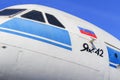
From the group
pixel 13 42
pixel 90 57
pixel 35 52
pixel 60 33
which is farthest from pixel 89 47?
pixel 13 42

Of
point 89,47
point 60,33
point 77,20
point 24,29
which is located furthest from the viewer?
point 77,20

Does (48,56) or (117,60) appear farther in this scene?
(117,60)

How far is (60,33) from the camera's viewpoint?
39.3ft

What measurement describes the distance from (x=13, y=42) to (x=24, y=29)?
810 millimetres

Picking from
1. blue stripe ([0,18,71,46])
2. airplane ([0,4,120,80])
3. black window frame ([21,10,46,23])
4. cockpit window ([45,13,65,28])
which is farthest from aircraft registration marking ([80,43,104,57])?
black window frame ([21,10,46,23])

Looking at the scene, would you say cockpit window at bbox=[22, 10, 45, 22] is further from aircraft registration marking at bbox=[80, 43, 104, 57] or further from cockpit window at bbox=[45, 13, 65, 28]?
aircraft registration marking at bbox=[80, 43, 104, 57]

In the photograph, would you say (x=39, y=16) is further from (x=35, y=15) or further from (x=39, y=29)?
(x=39, y=29)

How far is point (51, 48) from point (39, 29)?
87 centimetres

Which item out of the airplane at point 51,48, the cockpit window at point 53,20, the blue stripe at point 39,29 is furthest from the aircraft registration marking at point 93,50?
the cockpit window at point 53,20

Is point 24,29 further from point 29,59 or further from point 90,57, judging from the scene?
point 90,57

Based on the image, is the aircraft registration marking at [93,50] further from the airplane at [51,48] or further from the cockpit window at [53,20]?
the cockpit window at [53,20]

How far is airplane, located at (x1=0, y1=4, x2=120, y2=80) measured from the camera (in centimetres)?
1062

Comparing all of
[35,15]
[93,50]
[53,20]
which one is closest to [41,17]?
[35,15]

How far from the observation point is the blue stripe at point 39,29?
36.8 ft
